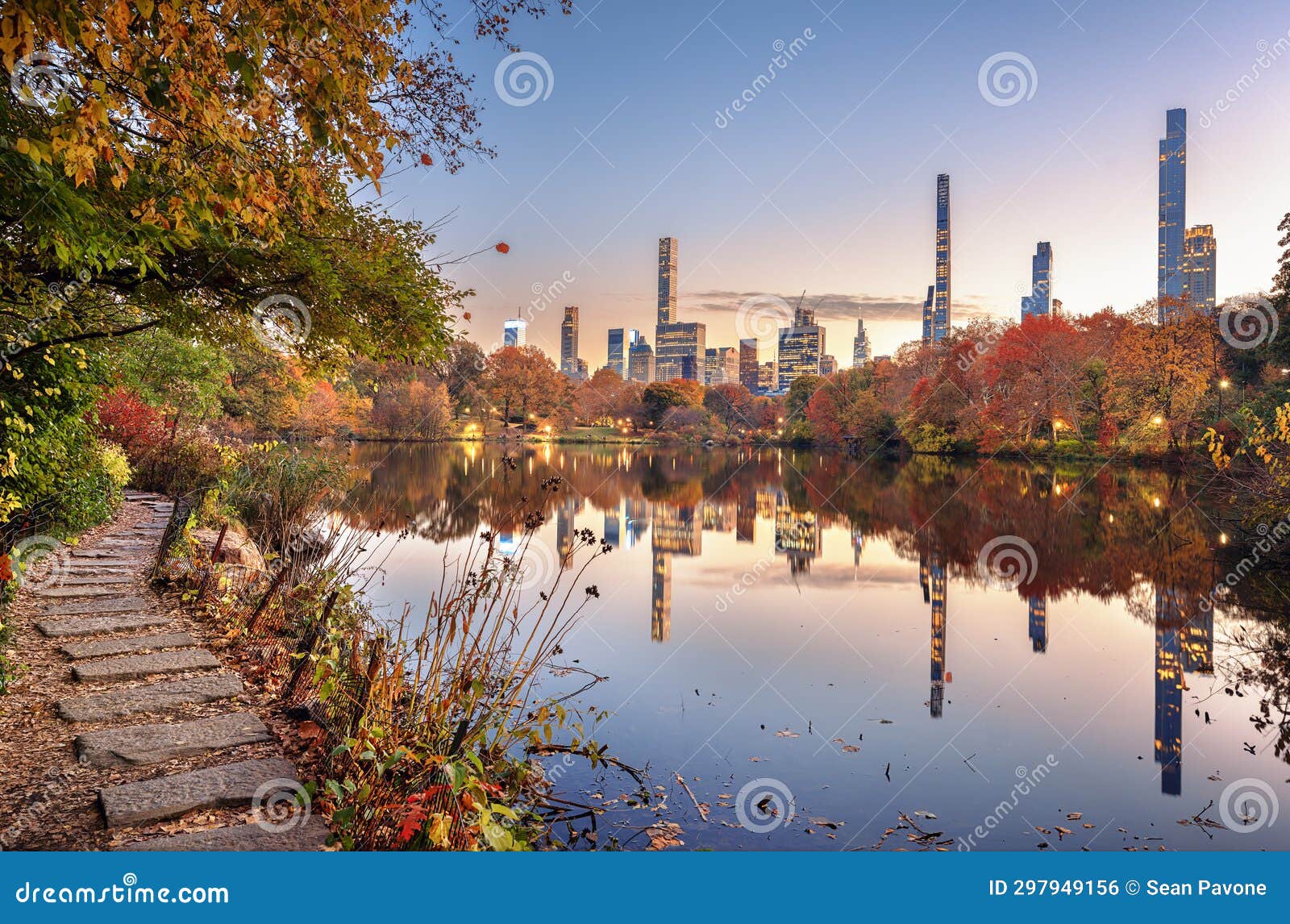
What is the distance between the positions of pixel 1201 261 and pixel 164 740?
235002 mm

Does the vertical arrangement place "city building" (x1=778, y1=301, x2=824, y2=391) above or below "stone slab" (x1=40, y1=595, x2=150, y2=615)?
above

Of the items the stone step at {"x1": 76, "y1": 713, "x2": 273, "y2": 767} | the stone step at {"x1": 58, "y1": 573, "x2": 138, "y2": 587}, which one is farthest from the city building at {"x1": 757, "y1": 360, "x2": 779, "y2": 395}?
the stone step at {"x1": 76, "y1": 713, "x2": 273, "y2": 767}

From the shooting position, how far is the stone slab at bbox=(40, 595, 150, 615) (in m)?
5.30

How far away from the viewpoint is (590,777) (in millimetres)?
4480

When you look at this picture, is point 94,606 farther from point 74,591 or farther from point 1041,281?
point 1041,281

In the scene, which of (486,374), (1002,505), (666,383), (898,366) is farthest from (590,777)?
(666,383)

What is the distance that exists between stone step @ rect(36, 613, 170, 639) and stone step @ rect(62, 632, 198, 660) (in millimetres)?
200

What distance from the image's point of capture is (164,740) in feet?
11.1

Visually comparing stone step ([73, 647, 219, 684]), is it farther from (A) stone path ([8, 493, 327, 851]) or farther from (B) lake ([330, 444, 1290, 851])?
(B) lake ([330, 444, 1290, 851])

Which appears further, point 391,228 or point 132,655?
point 391,228

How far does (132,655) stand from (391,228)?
12.5 ft

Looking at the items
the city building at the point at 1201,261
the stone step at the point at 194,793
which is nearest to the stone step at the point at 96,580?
the stone step at the point at 194,793

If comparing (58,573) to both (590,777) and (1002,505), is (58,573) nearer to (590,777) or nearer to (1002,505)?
(590,777)

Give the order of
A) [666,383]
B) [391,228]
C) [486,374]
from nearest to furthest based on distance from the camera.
Answer: [391,228] < [486,374] < [666,383]
